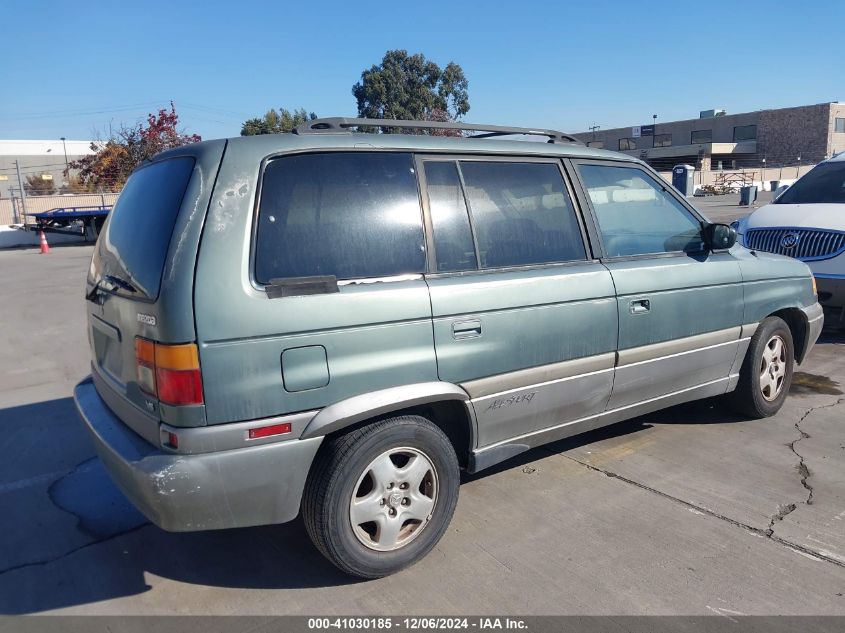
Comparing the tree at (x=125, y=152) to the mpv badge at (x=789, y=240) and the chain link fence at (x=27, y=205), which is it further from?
the mpv badge at (x=789, y=240)

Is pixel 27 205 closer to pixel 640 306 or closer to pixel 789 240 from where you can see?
pixel 789 240

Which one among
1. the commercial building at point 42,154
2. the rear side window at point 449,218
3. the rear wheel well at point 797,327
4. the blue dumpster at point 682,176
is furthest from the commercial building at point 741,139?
the rear side window at point 449,218

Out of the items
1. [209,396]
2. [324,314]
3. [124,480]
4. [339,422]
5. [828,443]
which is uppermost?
[324,314]

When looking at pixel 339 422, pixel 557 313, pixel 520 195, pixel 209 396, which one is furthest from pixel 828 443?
pixel 209 396

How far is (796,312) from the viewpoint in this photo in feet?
16.5

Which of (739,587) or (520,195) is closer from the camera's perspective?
(739,587)

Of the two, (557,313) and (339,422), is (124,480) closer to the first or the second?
(339,422)

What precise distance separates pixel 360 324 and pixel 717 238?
2704 mm

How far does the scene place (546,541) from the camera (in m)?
3.37

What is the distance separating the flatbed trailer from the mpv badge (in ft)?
70.3

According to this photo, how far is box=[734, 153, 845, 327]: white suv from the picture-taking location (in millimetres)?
6914

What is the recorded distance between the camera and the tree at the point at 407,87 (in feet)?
164

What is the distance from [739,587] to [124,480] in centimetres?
269

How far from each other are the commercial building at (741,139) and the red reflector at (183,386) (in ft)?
178
